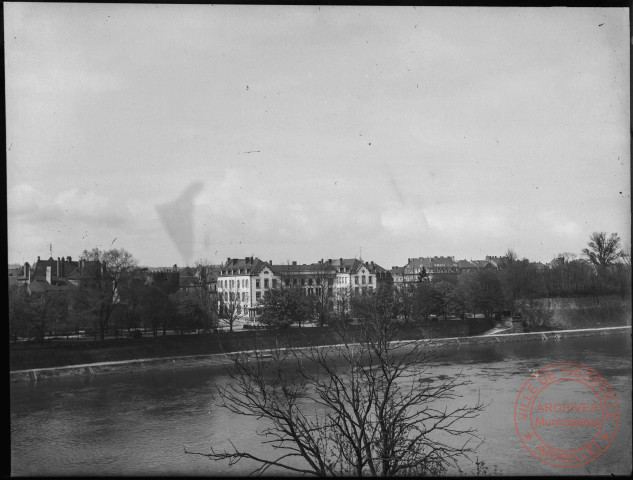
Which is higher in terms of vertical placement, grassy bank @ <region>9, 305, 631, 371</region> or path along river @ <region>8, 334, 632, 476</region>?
grassy bank @ <region>9, 305, 631, 371</region>

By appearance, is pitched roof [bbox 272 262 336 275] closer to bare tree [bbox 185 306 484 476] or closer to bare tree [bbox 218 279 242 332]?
bare tree [bbox 218 279 242 332]

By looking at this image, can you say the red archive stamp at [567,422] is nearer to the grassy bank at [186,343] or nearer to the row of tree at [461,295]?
the grassy bank at [186,343]

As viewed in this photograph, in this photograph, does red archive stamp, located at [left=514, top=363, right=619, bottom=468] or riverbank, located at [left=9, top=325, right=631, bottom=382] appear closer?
red archive stamp, located at [left=514, top=363, right=619, bottom=468]

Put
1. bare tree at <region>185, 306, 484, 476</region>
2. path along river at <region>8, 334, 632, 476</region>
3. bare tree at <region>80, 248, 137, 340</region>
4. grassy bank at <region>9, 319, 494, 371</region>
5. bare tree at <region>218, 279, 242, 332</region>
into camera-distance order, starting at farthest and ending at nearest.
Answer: bare tree at <region>218, 279, 242, 332</region>, bare tree at <region>80, 248, 137, 340</region>, grassy bank at <region>9, 319, 494, 371</region>, path along river at <region>8, 334, 632, 476</region>, bare tree at <region>185, 306, 484, 476</region>

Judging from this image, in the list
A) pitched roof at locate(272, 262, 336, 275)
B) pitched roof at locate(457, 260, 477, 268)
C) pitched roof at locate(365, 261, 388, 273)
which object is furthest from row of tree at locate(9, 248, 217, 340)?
pitched roof at locate(457, 260, 477, 268)

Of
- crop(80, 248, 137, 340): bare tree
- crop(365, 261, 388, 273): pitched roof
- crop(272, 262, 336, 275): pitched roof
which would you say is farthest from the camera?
crop(365, 261, 388, 273): pitched roof

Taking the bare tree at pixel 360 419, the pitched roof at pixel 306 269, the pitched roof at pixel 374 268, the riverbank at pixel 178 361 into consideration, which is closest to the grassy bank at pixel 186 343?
the riverbank at pixel 178 361
